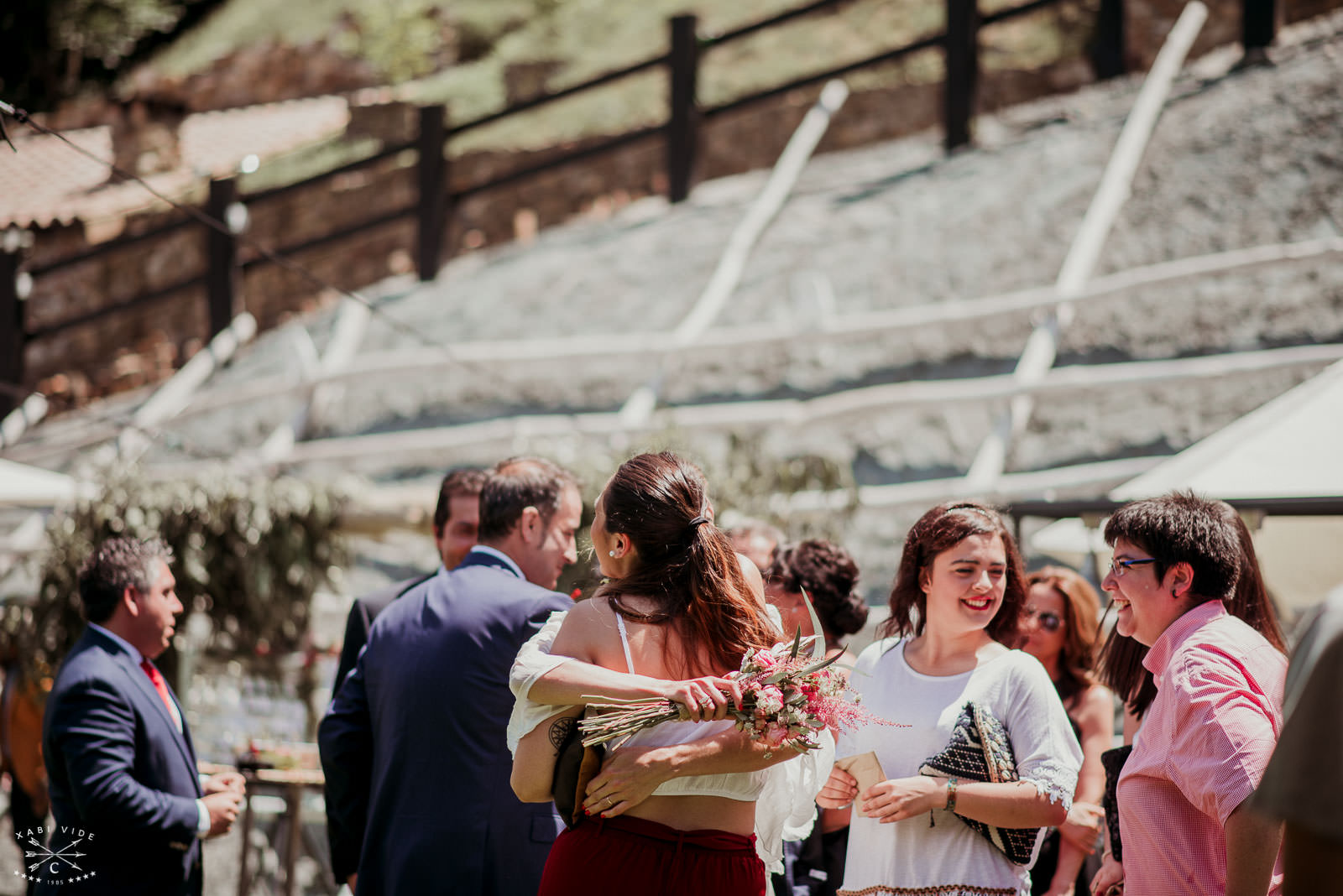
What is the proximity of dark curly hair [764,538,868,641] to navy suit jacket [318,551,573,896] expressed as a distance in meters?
0.86

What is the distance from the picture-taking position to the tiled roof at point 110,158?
8719mm

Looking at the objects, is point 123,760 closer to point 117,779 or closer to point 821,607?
point 117,779

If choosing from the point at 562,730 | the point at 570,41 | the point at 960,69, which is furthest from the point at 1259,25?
the point at 570,41

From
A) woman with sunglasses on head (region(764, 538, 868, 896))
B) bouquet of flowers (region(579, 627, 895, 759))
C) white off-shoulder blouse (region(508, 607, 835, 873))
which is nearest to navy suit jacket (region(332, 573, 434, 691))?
woman with sunglasses on head (region(764, 538, 868, 896))

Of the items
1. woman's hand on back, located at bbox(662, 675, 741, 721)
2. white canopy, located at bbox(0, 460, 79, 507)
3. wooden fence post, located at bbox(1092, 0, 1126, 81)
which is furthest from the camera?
wooden fence post, located at bbox(1092, 0, 1126, 81)

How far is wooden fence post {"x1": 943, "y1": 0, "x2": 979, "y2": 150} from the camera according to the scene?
31.6ft

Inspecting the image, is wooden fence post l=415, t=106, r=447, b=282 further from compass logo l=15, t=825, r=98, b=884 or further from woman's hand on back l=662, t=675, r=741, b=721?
woman's hand on back l=662, t=675, r=741, b=721

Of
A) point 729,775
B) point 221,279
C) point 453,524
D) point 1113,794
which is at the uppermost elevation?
point 221,279

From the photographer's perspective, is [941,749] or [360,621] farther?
[360,621]

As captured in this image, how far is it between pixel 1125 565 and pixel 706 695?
1.12 m

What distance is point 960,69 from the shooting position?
9930 millimetres

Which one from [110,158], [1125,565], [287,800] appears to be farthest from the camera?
[110,158]

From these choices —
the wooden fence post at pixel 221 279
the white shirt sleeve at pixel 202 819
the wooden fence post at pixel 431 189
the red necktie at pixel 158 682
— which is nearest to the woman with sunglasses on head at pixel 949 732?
the white shirt sleeve at pixel 202 819

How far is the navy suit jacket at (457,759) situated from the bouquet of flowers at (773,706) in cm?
91
